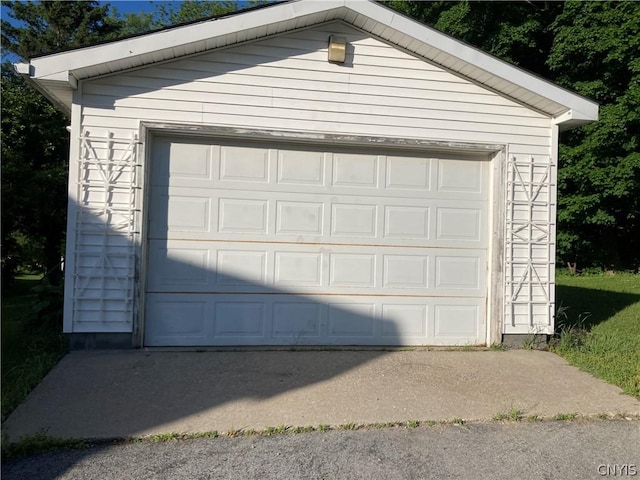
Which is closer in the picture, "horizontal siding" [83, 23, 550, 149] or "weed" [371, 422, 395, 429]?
"weed" [371, 422, 395, 429]

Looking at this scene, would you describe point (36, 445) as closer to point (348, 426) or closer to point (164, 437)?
point (164, 437)

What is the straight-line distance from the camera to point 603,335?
21.5 feet

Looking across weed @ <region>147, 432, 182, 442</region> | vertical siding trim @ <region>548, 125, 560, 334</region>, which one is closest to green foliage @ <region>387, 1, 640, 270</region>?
vertical siding trim @ <region>548, 125, 560, 334</region>

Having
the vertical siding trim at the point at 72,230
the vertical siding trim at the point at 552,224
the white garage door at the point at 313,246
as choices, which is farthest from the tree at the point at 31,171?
the vertical siding trim at the point at 552,224

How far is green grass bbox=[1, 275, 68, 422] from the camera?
4.27m

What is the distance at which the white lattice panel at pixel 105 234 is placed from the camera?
5.54 m

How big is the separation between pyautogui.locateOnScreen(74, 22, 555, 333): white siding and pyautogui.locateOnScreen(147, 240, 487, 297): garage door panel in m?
0.46

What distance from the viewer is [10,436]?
3.48 m

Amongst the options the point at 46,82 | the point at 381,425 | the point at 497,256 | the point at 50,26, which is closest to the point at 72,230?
the point at 46,82

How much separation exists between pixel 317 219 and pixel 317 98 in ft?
4.81

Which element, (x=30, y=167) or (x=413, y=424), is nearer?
(x=413, y=424)

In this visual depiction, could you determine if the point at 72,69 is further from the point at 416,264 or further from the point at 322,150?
the point at 416,264

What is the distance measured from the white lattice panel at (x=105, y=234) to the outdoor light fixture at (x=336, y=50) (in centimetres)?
253

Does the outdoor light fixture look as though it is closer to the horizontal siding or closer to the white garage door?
the horizontal siding
